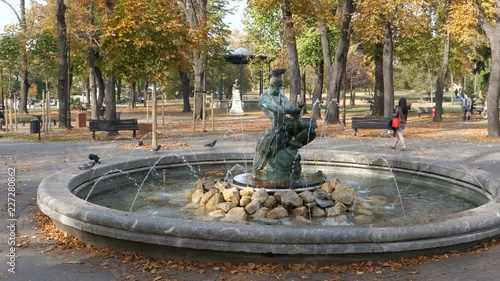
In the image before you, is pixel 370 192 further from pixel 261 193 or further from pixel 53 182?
pixel 53 182

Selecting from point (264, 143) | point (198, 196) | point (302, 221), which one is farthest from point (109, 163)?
point (302, 221)

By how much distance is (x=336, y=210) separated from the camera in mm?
7758

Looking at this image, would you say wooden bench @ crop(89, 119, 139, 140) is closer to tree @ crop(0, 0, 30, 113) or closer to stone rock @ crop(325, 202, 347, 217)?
stone rock @ crop(325, 202, 347, 217)

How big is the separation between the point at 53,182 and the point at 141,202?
59.0 inches

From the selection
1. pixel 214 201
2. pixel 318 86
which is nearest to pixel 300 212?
pixel 214 201

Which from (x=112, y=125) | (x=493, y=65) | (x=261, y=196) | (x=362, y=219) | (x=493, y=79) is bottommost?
(x=362, y=219)

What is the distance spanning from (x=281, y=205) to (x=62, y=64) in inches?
837

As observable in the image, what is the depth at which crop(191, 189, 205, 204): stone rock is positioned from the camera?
28.1ft

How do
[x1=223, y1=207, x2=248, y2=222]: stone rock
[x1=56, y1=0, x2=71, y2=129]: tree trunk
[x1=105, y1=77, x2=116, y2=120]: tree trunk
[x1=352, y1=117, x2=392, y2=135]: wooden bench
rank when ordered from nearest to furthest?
[x1=223, y1=207, x2=248, y2=222]: stone rock < [x1=352, y1=117, x2=392, y2=135]: wooden bench < [x1=105, y1=77, x2=116, y2=120]: tree trunk < [x1=56, y1=0, x2=71, y2=129]: tree trunk

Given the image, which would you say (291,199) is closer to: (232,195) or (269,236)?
(232,195)

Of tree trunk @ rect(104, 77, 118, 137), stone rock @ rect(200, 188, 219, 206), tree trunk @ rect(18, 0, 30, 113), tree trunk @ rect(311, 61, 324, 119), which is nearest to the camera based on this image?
stone rock @ rect(200, 188, 219, 206)

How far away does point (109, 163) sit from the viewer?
10727 millimetres

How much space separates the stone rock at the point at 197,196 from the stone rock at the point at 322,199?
1.96 m

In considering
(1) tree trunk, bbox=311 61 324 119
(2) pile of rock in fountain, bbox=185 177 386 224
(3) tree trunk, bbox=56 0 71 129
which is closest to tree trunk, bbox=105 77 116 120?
(3) tree trunk, bbox=56 0 71 129
